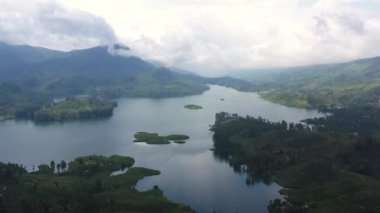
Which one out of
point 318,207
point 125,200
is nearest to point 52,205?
point 125,200

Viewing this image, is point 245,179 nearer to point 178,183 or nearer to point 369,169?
point 178,183

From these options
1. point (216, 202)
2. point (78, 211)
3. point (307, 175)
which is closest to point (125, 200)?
point (78, 211)

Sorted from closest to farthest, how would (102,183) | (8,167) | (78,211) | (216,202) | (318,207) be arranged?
(78,211) < (318,207) < (216,202) < (102,183) < (8,167)

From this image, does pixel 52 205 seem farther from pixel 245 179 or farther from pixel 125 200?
pixel 245 179

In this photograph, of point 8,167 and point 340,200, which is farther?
point 8,167

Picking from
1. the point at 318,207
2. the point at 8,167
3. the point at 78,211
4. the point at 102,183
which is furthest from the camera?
the point at 8,167

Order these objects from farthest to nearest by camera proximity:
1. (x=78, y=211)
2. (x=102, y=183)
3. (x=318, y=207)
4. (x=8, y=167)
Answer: (x=8, y=167) < (x=102, y=183) < (x=318, y=207) < (x=78, y=211)

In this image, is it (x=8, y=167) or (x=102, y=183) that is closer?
(x=102, y=183)
